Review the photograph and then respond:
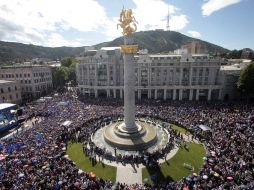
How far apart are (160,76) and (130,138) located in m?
41.1

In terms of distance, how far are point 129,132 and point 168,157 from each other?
911cm

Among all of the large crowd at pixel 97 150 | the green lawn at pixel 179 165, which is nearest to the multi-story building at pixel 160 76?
the large crowd at pixel 97 150

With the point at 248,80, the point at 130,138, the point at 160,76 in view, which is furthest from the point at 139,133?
the point at 248,80

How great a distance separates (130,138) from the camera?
37.7 m

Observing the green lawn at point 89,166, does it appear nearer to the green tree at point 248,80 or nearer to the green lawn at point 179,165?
the green lawn at point 179,165

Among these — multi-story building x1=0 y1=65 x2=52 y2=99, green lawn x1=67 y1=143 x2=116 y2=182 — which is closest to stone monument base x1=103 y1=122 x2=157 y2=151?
green lawn x1=67 y1=143 x2=116 y2=182

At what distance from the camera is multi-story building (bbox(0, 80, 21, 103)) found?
6481 cm

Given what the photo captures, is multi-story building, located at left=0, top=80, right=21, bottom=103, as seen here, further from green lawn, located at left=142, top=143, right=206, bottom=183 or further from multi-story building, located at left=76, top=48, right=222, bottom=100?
green lawn, located at left=142, top=143, right=206, bottom=183

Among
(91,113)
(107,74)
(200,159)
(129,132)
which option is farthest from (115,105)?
(200,159)

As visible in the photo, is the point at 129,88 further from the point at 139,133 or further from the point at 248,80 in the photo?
the point at 248,80

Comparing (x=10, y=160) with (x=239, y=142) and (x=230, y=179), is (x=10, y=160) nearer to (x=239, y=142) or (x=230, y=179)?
(x=230, y=179)

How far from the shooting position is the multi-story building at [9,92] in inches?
2552

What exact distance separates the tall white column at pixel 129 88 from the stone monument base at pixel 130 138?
124 centimetres

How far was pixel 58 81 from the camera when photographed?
102 metres
